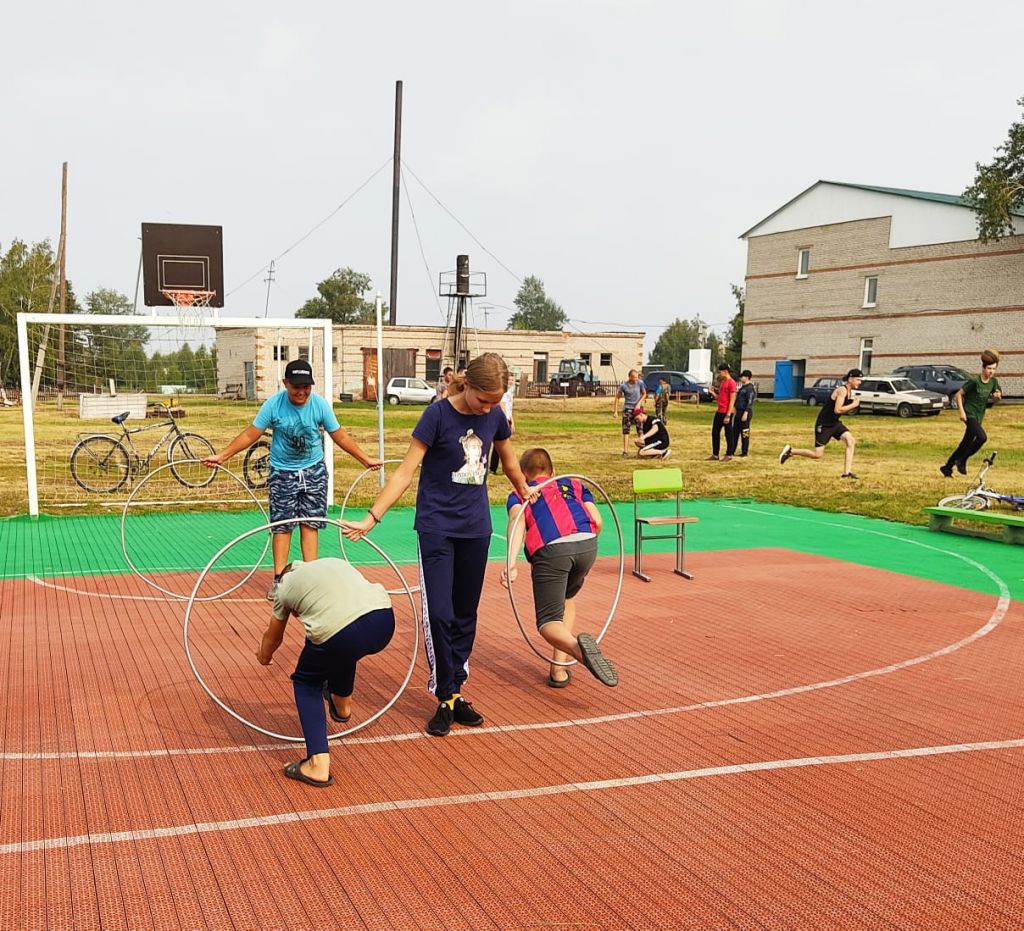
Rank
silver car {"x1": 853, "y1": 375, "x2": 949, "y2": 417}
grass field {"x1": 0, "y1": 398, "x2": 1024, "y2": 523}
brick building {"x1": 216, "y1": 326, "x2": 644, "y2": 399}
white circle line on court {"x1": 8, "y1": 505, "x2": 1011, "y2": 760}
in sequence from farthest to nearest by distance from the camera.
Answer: brick building {"x1": 216, "y1": 326, "x2": 644, "y2": 399} < silver car {"x1": 853, "y1": 375, "x2": 949, "y2": 417} < grass field {"x1": 0, "y1": 398, "x2": 1024, "y2": 523} < white circle line on court {"x1": 8, "y1": 505, "x2": 1011, "y2": 760}

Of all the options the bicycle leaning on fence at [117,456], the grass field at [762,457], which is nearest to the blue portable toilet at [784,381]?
the grass field at [762,457]

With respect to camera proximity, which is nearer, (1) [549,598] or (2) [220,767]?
(2) [220,767]

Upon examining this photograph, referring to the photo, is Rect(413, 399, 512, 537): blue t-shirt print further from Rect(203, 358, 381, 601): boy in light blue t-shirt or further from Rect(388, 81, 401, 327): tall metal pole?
Rect(388, 81, 401, 327): tall metal pole

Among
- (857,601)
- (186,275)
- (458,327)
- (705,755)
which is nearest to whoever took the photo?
(705,755)

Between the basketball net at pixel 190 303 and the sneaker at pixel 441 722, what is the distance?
10.5 metres

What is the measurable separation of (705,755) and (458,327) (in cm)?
4878

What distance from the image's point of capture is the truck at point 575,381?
58.7 metres

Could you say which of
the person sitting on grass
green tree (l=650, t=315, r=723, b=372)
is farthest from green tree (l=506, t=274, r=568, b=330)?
the person sitting on grass

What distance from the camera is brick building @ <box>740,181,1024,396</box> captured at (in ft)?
146

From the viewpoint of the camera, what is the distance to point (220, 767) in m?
5.20

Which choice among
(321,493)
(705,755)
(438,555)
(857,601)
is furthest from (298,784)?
(857,601)

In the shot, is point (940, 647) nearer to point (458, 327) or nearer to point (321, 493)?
point (321, 493)

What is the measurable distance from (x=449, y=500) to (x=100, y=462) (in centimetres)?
1384

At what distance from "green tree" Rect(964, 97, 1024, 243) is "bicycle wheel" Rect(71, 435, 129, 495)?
37.2 metres
